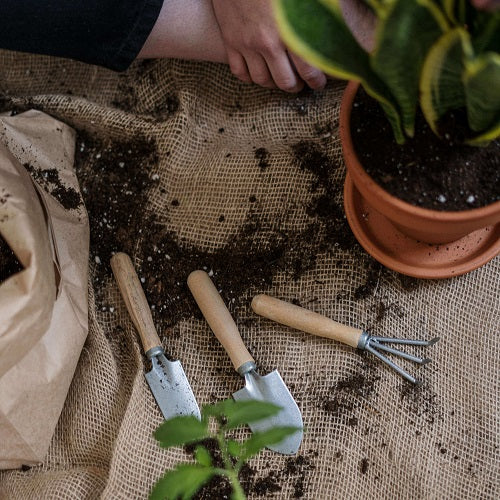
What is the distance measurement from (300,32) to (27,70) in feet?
2.25

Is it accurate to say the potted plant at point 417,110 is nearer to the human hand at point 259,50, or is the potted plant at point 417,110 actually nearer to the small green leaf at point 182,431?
the human hand at point 259,50

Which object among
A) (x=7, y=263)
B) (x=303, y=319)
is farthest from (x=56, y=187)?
(x=303, y=319)

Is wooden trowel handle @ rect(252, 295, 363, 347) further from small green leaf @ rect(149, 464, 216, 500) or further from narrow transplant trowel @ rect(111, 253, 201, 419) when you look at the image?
small green leaf @ rect(149, 464, 216, 500)

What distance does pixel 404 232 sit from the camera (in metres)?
0.83

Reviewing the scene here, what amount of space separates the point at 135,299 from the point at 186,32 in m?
0.38

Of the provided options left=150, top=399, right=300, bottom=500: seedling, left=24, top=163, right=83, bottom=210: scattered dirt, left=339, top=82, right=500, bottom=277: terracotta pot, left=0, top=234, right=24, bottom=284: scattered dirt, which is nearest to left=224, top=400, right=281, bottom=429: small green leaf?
left=150, top=399, right=300, bottom=500: seedling

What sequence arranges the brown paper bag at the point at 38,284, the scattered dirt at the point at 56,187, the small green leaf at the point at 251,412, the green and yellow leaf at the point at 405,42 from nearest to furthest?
the green and yellow leaf at the point at 405,42
the small green leaf at the point at 251,412
the brown paper bag at the point at 38,284
the scattered dirt at the point at 56,187

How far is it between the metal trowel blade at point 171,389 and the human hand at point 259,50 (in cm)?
42

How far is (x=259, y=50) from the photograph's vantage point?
0.91 metres

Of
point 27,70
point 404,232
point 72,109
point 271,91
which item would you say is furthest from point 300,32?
point 27,70

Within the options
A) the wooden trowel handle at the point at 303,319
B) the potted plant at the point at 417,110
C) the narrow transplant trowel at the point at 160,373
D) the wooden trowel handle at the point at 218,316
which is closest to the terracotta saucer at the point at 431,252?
the potted plant at the point at 417,110

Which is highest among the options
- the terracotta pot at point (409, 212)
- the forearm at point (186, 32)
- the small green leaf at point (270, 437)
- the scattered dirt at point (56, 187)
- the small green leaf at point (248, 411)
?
the forearm at point (186, 32)

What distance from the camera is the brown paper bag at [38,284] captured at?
0.77 meters

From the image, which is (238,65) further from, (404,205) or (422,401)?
(422,401)
